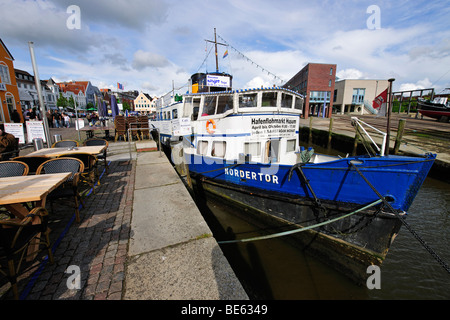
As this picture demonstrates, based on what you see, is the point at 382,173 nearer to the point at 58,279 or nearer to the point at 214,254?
the point at 214,254

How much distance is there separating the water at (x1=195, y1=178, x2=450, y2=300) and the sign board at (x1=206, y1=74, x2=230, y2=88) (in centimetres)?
658

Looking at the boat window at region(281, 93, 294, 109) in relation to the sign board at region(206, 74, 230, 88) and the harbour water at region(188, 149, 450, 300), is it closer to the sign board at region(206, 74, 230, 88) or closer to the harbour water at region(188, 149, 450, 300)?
the harbour water at region(188, 149, 450, 300)

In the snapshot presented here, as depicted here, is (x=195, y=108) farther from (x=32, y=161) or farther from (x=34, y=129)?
(x=34, y=129)

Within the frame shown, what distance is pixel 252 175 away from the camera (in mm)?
5949

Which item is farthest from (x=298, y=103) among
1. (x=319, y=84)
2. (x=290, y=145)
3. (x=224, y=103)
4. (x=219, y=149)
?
(x=319, y=84)

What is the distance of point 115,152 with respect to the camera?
10211 mm

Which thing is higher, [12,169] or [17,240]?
[12,169]

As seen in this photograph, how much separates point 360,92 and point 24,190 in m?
60.1

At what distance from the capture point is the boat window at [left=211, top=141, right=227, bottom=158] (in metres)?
6.76

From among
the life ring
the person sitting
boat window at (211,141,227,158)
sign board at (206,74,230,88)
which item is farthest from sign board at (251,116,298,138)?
the person sitting

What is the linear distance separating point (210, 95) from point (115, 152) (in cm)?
634

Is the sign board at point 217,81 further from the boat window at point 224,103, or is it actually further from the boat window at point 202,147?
the boat window at point 202,147

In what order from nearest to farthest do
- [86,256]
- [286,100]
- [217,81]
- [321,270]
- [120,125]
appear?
[86,256]
[321,270]
[286,100]
[217,81]
[120,125]
